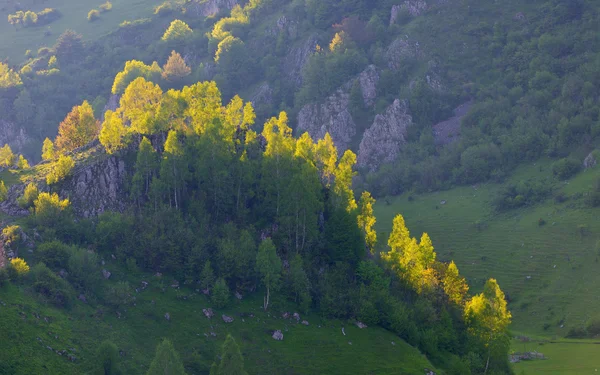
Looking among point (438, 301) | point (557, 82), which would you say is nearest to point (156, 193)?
point (438, 301)

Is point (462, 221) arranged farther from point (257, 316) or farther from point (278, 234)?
point (257, 316)

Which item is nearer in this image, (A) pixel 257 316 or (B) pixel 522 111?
(A) pixel 257 316

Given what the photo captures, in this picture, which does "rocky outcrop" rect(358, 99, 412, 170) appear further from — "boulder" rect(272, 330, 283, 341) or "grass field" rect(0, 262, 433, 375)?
"boulder" rect(272, 330, 283, 341)

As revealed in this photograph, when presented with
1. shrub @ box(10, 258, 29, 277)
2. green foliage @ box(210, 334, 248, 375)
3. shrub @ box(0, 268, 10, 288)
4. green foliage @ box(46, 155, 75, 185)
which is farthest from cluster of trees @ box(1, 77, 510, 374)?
green foliage @ box(210, 334, 248, 375)

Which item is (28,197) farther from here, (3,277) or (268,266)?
(268,266)

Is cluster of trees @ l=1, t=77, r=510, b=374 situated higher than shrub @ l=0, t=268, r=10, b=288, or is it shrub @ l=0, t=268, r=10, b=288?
shrub @ l=0, t=268, r=10, b=288
